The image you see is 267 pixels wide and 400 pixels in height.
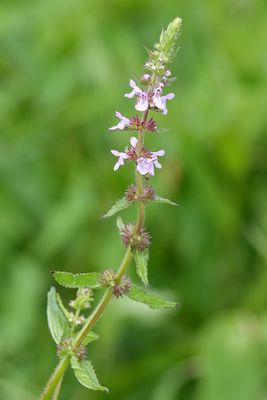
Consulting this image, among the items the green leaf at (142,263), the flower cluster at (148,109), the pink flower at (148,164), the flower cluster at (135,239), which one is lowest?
the green leaf at (142,263)

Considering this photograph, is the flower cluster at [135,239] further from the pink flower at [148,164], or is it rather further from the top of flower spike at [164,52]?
the top of flower spike at [164,52]

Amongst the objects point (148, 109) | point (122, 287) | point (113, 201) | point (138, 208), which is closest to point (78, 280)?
point (122, 287)

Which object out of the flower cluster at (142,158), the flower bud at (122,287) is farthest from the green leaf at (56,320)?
the flower cluster at (142,158)

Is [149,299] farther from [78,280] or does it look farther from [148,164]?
[148,164]

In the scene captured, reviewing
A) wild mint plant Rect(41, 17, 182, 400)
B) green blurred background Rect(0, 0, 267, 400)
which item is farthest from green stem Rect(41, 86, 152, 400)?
green blurred background Rect(0, 0, 267, 400)

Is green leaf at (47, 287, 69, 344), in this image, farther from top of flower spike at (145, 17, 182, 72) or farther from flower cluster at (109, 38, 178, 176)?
top of flower spike at (145, 17, 182, 72)
